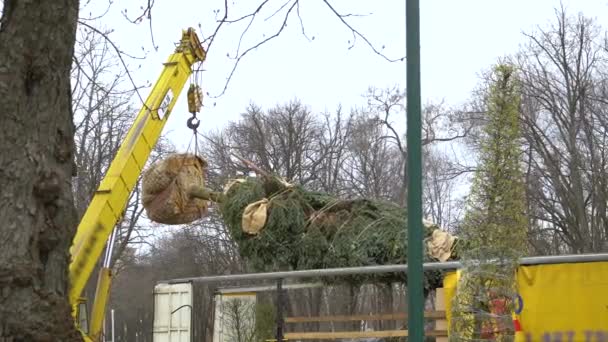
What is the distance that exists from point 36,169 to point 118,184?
7846 millimetres

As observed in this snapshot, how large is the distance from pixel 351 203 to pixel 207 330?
2.82m

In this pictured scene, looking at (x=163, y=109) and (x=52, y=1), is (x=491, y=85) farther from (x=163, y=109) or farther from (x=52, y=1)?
(x=163, y=109)

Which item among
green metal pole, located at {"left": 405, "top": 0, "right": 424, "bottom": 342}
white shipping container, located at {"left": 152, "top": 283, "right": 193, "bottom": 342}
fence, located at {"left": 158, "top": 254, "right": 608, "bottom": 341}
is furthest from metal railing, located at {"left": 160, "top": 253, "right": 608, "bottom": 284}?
green metal pole, located at {"left": 405, "top": 0, "right": 424, "bottom": 342}

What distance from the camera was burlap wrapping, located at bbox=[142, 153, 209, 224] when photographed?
1355 centimetres

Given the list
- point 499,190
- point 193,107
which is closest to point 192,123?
point 193,107

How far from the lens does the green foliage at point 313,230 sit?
1228 centimetres

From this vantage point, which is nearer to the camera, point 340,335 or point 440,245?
point 340,335

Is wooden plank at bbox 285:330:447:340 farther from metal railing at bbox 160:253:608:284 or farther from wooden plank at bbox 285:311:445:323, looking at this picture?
metal railing at bbox 160:253:608:284

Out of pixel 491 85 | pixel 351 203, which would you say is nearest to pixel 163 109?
pixel 351 203

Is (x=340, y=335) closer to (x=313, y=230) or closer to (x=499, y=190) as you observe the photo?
(x=313, y=230)

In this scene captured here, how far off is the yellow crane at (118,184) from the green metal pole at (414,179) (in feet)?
20.1

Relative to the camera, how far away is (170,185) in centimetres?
1363

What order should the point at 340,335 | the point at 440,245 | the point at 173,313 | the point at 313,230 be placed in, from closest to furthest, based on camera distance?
the point at 340,335, the point at 440,245, the point at 173,313, the point at 313,230

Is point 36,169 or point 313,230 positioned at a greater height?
point 313,230
